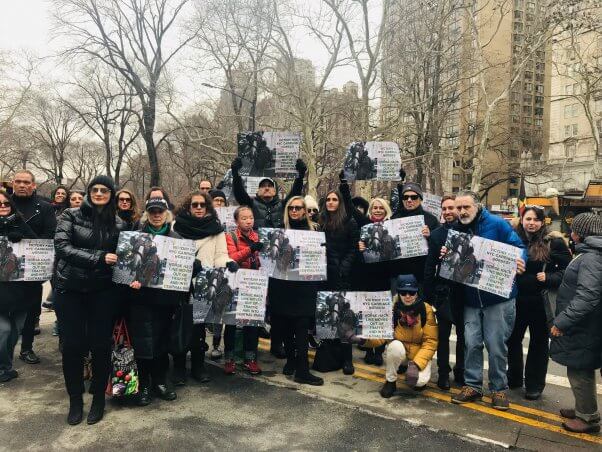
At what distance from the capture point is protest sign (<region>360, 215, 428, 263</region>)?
541 cm

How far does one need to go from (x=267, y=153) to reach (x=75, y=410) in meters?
3.94

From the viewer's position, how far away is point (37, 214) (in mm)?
5480

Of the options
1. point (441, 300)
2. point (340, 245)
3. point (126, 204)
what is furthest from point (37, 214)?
point (441, 300)

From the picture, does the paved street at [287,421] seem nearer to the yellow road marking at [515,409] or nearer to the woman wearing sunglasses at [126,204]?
the yellow road marking at [515,409]

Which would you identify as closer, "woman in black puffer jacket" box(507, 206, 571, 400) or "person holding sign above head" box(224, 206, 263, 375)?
"woman in black puffer jacket" box(507, 206, 571, 400)

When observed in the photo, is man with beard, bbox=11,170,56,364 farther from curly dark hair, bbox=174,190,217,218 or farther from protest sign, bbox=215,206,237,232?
protest sign, bbox=215,206,237,232

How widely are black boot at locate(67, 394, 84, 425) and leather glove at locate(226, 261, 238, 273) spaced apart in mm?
1762

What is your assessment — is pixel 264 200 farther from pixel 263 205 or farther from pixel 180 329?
pixel 180 329

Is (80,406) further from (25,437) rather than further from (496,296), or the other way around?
(496,296)

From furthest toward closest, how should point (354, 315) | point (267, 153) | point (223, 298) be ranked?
point (267, 153) → point (354, 315) → point (223, 298)

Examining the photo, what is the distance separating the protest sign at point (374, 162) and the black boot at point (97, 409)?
3.79 m

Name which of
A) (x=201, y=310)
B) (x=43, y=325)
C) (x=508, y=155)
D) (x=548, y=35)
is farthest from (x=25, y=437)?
(x=508, y=155)

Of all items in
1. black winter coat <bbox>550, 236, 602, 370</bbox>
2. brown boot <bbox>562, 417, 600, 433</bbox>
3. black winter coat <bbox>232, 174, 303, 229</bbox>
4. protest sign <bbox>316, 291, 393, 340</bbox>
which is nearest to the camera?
black winter coat <bbox>550, 236, 602, 370</bbox>

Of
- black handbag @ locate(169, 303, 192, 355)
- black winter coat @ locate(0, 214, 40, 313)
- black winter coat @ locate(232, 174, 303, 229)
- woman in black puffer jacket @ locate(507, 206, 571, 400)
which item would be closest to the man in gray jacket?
woman in black puffer jacket @ locate(507, 206, 571, 400)
